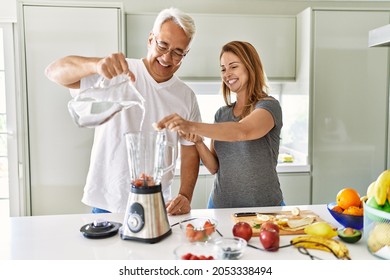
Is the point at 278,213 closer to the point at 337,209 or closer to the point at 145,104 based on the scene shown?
the point at 337,209

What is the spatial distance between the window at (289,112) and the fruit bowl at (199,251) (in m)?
1.95

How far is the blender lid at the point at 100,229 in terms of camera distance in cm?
122

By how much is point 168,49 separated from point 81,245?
80 centimetres

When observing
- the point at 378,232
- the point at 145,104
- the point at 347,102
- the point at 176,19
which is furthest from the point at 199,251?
the point at 347,102

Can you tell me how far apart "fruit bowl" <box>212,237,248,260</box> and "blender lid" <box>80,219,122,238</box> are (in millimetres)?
342

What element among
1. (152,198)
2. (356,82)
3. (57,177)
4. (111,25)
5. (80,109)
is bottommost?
(57,177)

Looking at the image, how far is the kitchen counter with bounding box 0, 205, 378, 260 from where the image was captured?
1.09 meters

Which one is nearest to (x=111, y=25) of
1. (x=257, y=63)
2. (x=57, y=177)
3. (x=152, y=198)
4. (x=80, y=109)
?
(x=57, y=177)

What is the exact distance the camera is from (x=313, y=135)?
9.35 feet

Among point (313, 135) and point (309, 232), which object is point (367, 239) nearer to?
point (309, 232)

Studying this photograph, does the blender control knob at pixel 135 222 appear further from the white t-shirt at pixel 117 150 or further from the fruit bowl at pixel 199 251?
the white t-shirt at pixel 117 150

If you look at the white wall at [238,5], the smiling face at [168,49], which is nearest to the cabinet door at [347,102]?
the white wall at [238,5]
